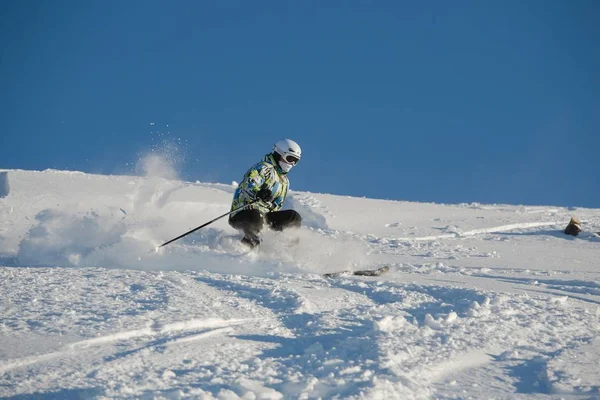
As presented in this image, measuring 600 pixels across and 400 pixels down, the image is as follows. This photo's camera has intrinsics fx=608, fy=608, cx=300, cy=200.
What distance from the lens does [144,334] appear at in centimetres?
384

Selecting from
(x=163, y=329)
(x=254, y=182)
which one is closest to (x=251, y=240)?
(x=254, y=182)

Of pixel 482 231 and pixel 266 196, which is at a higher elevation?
pixel 482 231

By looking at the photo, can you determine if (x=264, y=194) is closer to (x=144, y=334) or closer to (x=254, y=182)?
(x=254, y=182)

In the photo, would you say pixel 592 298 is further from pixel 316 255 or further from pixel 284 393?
pixel 284 393

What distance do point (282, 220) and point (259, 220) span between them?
1.13ft

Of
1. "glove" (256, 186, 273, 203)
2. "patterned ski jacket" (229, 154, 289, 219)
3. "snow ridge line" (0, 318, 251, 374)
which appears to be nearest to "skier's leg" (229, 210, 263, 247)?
"patterned ski jacket" (229, 154, 289, 219)

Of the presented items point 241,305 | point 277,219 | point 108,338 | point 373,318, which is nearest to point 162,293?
point 241,305

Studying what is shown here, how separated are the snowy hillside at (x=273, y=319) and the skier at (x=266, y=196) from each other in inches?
8.7

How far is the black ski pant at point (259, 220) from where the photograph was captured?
26.1 ft

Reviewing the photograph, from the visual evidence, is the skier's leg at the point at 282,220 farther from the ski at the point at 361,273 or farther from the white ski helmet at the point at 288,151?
the ski at the point at 361,273

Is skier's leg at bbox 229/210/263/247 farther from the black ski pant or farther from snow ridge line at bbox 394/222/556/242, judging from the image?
snow ridge line at bbox 394/222/556/242

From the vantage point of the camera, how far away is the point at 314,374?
3254 millimetres

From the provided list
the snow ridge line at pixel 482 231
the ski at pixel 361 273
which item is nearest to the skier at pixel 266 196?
the ski at pixel 361 273

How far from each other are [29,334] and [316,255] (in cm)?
421
